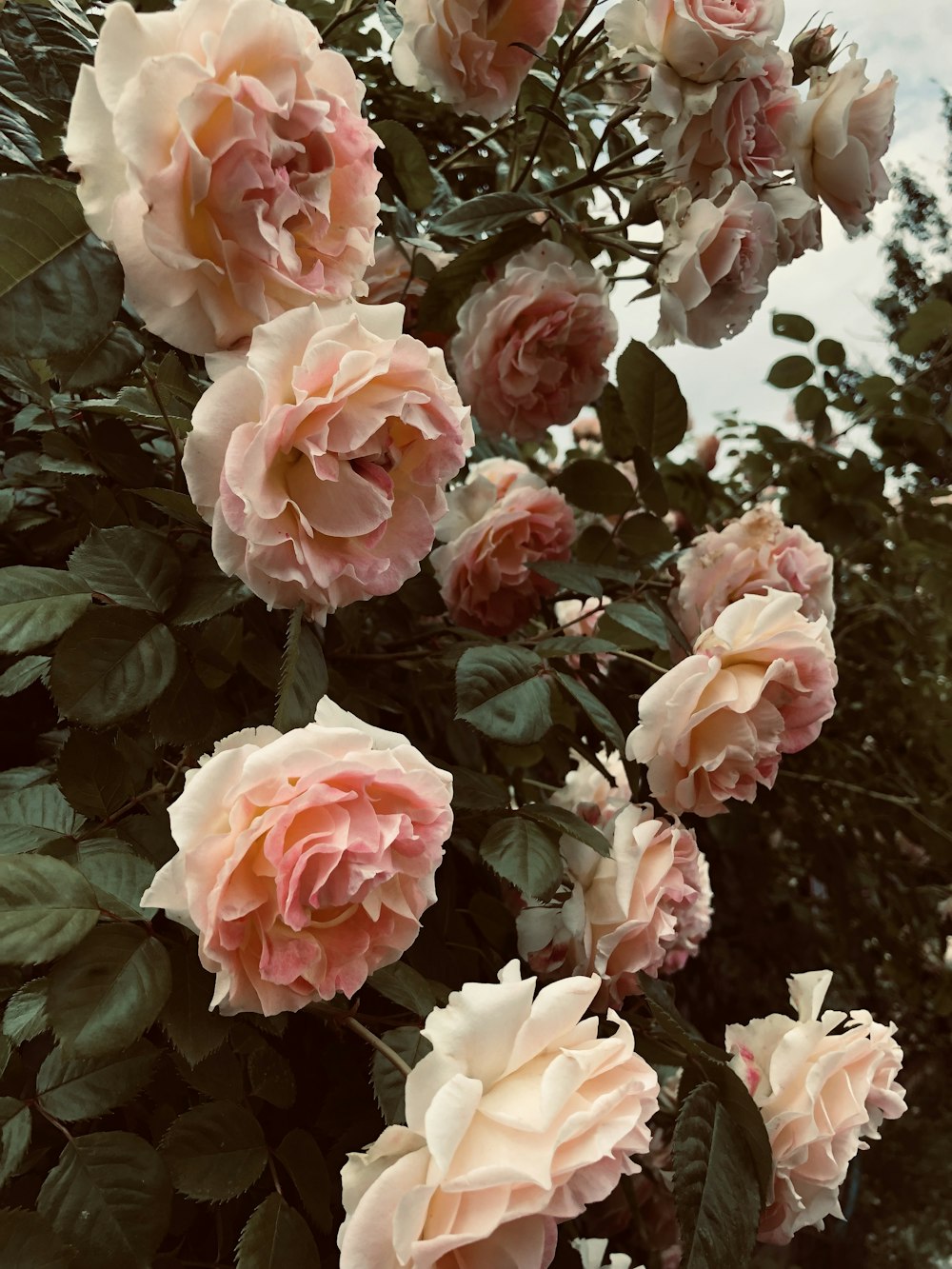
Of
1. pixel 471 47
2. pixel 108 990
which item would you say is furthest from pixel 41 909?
pixel 471 47

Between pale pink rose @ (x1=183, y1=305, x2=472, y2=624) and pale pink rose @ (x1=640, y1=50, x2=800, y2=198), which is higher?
pale pink rose @ (x1=640, y1=50, x2=800, y2=198)

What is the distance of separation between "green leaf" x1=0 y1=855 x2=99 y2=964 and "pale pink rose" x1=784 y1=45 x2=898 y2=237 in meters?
0.58

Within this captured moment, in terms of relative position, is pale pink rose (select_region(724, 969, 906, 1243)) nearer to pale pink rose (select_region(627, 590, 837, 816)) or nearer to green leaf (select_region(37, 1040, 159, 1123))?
pale pink rose (select_region(627, 590, 837, 816))

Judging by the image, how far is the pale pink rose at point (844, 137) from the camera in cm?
58

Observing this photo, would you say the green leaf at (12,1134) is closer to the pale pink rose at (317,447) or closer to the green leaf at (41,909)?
the green leaf at (41,909)

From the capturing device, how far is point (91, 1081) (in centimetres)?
40

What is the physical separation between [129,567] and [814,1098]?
433mm

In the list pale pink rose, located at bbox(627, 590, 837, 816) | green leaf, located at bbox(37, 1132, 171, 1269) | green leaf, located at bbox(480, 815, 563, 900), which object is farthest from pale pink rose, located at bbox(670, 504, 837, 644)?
green leaf, located at bbox(37, 1132, 171, 1269)

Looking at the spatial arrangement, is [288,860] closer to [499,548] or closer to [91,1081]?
[91,1081]

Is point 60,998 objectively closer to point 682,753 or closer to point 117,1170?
point 117,1170

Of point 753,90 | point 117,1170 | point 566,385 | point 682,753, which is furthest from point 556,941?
point 753,90

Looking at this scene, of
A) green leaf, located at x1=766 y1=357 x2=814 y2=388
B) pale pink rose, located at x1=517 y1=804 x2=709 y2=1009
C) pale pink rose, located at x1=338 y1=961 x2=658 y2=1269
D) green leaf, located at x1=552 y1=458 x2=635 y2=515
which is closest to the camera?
pale pink rose, located at x1=338 y1=961 x2=658 y2=1269

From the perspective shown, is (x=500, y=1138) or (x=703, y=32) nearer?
(x=500, y=1138)

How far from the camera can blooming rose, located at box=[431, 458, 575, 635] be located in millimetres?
674
